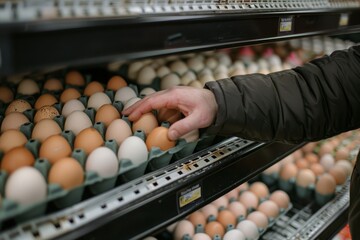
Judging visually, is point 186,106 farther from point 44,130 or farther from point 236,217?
point 236,217

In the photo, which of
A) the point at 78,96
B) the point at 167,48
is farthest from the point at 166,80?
the point at 167,48

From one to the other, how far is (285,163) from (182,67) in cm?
80

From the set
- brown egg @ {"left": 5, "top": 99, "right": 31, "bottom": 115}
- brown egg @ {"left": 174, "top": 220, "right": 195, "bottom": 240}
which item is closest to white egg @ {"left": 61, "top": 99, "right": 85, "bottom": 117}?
brown egg @ {"left": 5, "top": 99, "right": 31, "bottom": 115}

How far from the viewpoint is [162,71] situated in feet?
5.45

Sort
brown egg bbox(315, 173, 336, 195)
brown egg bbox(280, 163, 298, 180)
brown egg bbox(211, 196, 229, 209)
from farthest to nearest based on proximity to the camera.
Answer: brown egg bbox(280, 163, 298, 180), brown egg bbox(315, 173, 336, 195), brown egg bbox(211, 196, 229, 209)

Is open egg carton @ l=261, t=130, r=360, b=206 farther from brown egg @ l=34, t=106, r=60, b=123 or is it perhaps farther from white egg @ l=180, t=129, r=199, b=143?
brown egg @ l=34, t=106, r=60, b=123

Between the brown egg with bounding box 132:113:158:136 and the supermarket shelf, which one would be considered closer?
the supermarket shelf

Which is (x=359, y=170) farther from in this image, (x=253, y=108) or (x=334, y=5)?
(x=334, y=5)

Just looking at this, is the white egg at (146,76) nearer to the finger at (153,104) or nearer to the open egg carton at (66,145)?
the open egg carton at (66,145)

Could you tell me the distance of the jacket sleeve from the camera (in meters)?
1.08

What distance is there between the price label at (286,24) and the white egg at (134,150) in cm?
70

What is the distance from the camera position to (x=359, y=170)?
3.94ft

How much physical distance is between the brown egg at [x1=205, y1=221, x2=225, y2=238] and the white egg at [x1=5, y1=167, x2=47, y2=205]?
0.76 metres

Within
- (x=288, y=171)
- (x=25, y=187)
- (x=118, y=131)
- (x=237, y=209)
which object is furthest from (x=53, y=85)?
(x=288, y=171)
